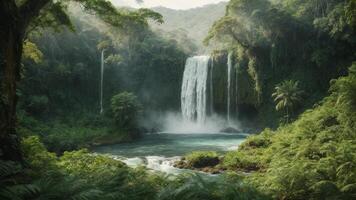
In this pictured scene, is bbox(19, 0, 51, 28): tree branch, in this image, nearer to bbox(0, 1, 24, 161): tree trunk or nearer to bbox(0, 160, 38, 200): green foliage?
bbox(0, 1, 24, 161): tree trunk

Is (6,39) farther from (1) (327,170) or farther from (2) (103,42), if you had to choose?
(2) (103,42)

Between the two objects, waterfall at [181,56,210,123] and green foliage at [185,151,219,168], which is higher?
waterfall at [181,56,210,123]

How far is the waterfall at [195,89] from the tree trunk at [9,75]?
32.0 meters

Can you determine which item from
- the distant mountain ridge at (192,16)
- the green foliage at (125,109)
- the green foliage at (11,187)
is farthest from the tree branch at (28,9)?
the distant mountain ridge at (192,16)

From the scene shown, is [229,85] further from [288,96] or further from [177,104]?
[288,96]

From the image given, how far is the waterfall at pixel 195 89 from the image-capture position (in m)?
40.0

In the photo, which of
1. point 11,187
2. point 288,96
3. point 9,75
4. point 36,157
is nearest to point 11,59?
point 9,75

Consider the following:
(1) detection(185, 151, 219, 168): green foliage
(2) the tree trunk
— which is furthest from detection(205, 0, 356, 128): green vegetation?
(2) the tree trunk

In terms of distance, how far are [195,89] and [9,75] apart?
33.3 m

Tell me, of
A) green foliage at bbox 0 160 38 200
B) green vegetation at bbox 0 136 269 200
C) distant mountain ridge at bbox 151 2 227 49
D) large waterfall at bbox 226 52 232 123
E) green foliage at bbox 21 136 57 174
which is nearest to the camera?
green foliage at bbox 0 160 38 200

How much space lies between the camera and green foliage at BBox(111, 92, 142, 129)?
112 feet

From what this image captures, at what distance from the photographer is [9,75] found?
8133mm

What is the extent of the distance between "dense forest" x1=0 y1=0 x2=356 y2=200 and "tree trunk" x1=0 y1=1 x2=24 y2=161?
0.08 ft

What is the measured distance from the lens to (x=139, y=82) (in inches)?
1827
